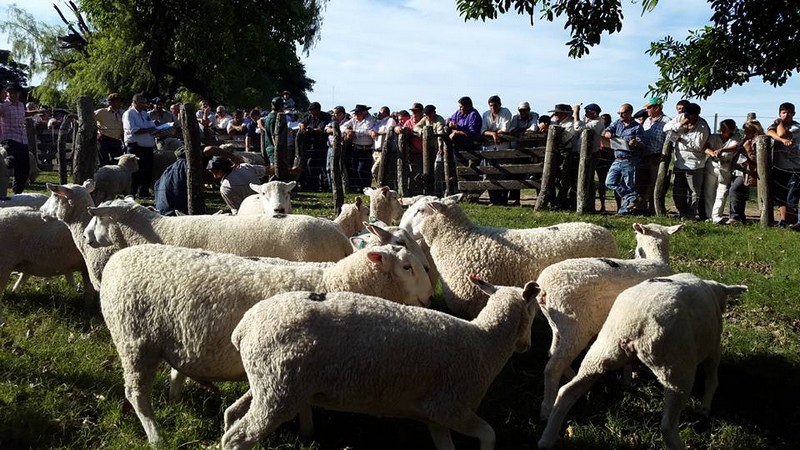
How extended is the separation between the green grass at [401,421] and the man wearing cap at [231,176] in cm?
250

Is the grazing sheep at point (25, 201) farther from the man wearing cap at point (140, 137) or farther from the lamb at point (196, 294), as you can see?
the man wearing cap at point (140, 137)

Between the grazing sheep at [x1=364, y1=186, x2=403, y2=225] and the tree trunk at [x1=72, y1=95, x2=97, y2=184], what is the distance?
178 inches

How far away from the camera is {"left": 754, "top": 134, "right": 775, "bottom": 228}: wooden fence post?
11195 mm

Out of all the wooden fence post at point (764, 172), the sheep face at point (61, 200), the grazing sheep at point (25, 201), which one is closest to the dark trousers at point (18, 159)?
the grazing sheep at point (25, 201)

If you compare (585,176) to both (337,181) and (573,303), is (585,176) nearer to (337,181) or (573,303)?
(337,181)

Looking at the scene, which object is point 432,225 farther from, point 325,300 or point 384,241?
point 325,300

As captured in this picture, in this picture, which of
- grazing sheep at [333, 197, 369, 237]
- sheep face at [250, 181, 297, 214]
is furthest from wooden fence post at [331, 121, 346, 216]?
grazing sheep at [333, 197, 369, 237]

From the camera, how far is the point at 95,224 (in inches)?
231

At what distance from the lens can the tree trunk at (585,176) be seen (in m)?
11.7

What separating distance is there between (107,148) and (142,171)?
1381 mm

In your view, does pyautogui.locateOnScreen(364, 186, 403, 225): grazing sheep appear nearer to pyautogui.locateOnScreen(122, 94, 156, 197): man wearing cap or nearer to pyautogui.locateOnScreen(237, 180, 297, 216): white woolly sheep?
pyautogui.locateOnScreen(237, 180, 297, 216): white woolly sheep

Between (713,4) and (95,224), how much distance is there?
5124 millimetres

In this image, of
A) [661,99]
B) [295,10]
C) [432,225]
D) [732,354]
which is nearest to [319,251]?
[432,225]

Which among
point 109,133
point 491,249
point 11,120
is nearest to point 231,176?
point 491,249
